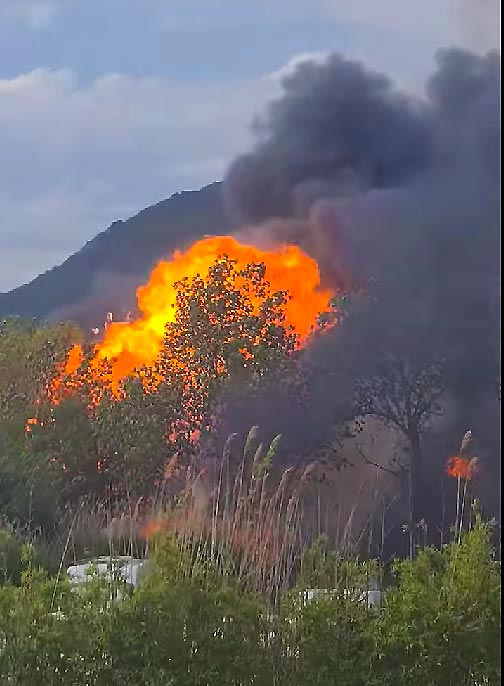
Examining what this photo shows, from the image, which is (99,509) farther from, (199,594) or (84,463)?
(199,594)

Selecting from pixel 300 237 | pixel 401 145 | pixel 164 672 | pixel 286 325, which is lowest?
pixel 164 672

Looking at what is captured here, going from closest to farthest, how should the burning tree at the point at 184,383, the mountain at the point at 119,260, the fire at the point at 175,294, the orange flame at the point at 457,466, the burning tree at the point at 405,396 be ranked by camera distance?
the orange flame at the point at 457,466 → the burning tree at the point at 405,396 → the burning tree at the point at 184,383 → the fire at the point at 175,294 → the mountain at the point at 119,260

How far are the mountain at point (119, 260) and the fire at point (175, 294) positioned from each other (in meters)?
0.84

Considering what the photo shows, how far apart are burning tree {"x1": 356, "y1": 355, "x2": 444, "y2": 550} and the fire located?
1.62m

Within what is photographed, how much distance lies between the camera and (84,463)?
37.4ft

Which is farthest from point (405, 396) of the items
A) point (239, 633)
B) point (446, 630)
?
point (239, 633)

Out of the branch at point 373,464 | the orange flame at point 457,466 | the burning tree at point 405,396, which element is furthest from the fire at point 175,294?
the orange flame at point 457,466

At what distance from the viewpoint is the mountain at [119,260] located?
49.2 feet

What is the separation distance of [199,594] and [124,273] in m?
14.5

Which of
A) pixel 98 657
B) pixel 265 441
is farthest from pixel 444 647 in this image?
pixel 265 441

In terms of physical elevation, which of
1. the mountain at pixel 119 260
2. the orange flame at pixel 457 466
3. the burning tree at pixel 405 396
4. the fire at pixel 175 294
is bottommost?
the orange flame at pixel 457 466

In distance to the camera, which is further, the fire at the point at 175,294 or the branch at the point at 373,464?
the fire at the point at 175,294

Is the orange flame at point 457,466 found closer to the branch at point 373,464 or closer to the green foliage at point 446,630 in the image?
the branch at point 373,464

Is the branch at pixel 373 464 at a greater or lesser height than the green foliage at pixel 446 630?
greater
